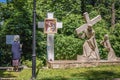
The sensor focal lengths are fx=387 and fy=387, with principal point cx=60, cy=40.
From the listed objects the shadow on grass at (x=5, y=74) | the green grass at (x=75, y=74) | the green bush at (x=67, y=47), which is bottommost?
the shadow on grass at (x=5, y=74)

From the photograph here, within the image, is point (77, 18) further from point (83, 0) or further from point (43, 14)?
point (83, 0)

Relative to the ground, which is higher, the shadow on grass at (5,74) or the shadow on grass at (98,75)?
the shadow on grass at (98,75)

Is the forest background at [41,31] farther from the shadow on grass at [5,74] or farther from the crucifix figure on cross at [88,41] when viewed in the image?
the crucifix figure on cross at [88,41]

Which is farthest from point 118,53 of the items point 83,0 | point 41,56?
point 83,0

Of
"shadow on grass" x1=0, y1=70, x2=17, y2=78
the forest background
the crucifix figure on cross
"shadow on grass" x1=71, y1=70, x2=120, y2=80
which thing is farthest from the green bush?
"shadow on grass" x1=71, y1=70, x2=120, y2=80

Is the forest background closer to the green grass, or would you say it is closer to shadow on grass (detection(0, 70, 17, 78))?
shadow on grass (detection(0, 70, 17, 78))

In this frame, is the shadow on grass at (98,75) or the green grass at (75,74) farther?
the green grass at (75,74)

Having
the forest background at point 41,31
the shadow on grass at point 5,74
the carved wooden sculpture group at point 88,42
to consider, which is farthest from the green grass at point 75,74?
the forest background at point 41,31

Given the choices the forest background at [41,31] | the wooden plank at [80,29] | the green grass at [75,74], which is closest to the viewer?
the green grass at [75,74]

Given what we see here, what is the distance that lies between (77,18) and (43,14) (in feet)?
8.12

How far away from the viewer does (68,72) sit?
17.7m

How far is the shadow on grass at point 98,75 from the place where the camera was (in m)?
15.5

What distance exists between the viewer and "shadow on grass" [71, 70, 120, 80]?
15.5m

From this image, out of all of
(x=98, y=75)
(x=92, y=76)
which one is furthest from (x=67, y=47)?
(x=92, y=76)
